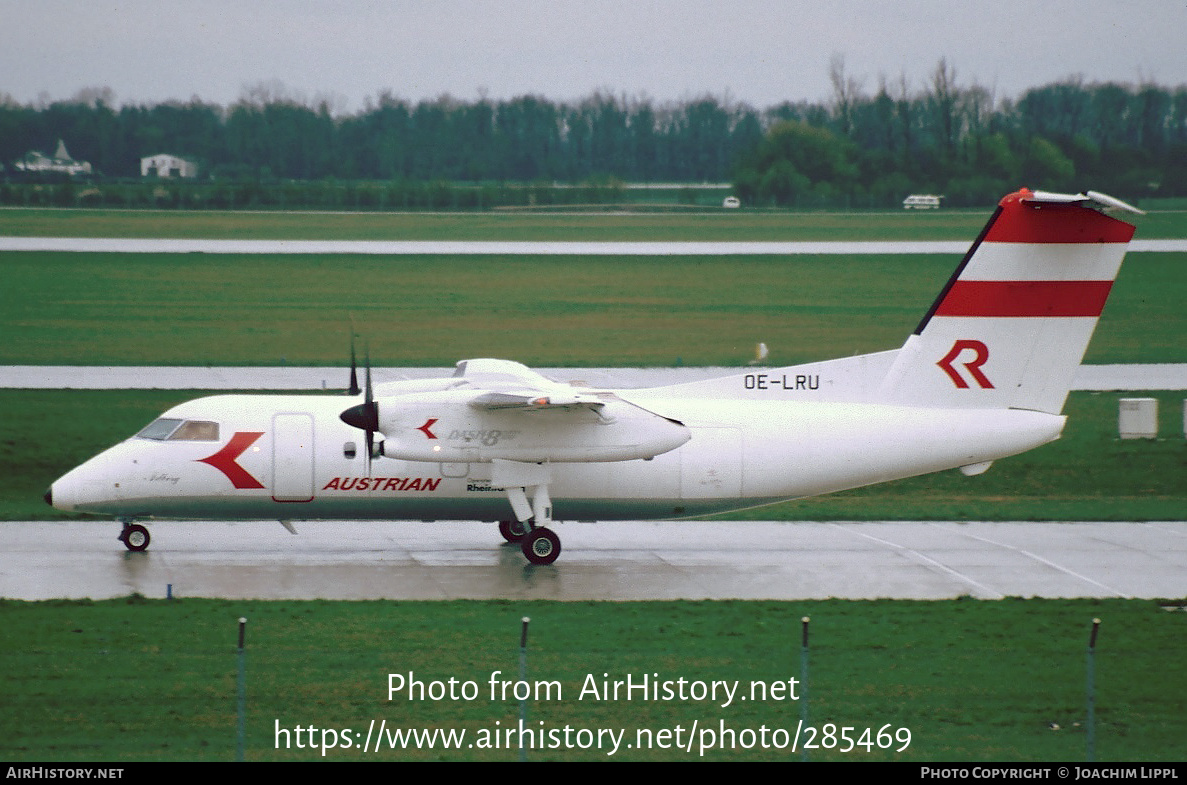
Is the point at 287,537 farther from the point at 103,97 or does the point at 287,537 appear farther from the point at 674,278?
the point at 103,97

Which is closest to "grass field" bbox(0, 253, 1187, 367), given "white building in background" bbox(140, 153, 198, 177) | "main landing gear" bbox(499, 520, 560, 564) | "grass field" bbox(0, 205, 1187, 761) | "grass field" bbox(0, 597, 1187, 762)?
"grass field" bbox(0, 205, 1187, 761)

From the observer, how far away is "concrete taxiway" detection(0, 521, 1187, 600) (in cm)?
1955

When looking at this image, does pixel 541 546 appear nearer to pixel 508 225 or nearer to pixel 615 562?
pixel 615 562

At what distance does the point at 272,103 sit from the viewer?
8638 cm

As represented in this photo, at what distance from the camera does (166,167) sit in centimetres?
8269

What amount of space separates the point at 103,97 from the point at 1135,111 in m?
61.6

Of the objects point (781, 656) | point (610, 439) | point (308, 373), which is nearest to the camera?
point (781, 656)

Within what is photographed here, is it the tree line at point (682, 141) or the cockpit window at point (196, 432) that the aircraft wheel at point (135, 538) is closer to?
the cockpit window at point (196, 432)

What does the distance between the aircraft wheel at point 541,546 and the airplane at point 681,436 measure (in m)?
0.03

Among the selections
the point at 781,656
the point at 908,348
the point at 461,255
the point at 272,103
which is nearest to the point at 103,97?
the point at 272,103

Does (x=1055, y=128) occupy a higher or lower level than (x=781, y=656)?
higher

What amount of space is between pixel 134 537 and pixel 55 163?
64682 mm

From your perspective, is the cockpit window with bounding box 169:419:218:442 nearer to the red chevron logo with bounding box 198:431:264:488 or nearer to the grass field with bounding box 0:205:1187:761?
the red chevron logo with bounding box 198:431:264:488

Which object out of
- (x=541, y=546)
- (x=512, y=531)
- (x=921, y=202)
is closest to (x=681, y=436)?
(x=541, y=546)
